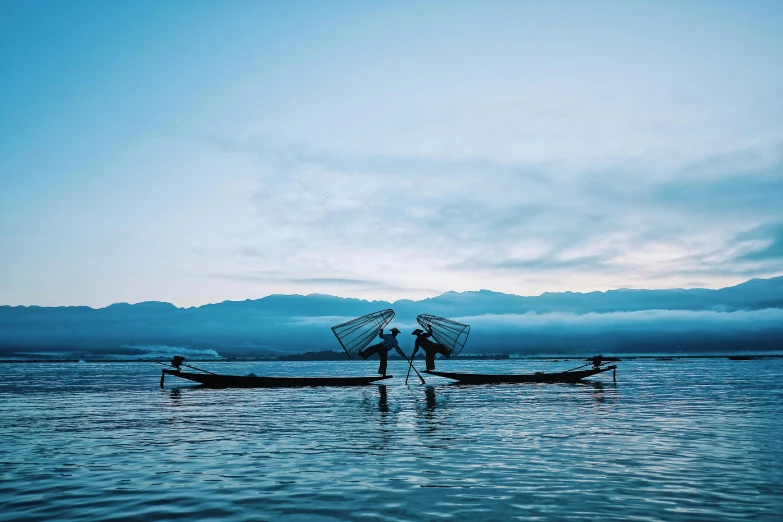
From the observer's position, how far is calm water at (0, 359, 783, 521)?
12.1m

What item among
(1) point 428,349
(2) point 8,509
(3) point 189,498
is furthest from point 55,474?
(1) point 428,349

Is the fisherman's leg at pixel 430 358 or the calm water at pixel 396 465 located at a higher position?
the fisherman's leg at pixel 430 358

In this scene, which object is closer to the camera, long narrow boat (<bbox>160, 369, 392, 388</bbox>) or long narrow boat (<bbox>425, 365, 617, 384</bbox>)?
long narrow boat (<bbox>160, 369, 392, 388</bbox>)

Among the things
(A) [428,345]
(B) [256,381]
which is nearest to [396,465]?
(A) [428,345]

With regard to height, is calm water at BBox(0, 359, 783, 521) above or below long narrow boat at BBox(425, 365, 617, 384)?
above

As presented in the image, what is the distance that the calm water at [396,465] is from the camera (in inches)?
476

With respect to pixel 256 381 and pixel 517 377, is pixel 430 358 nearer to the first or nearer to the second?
pixel 517 377

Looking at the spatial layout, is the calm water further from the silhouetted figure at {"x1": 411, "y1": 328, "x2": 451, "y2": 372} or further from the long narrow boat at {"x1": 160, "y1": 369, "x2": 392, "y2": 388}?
the long narrow boat at {"x1": 160, "y1": 369, "x2": 392, "y2": 388}

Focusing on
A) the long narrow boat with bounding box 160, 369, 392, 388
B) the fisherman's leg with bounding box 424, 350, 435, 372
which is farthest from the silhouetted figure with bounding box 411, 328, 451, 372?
the long narrow boat with bounding box 160, 369, 392, 388

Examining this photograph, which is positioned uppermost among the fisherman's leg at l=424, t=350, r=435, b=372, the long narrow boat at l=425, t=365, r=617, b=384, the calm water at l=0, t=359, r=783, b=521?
the fisherman's leg at l=424, t=350, r=435, b=372

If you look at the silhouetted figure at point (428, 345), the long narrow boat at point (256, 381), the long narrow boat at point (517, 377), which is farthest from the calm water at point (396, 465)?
the long narrow boat at point (517, 377)

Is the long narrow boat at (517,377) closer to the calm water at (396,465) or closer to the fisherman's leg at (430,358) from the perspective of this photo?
the fisherman's leg at (430,358)

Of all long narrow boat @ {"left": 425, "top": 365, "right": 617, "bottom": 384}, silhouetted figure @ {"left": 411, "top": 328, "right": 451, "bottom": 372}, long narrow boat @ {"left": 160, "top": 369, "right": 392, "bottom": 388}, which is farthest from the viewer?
long narrow boat @ {"left": 425, "top": 365, "right": 617, "bottom": 384}

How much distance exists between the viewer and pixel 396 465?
16.9m
